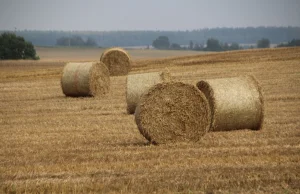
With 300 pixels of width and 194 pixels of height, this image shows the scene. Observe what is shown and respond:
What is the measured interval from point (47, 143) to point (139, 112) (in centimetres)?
192

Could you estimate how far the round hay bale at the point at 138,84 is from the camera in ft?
59.9

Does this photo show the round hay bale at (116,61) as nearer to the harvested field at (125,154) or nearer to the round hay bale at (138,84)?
the harvested field at (125,154)

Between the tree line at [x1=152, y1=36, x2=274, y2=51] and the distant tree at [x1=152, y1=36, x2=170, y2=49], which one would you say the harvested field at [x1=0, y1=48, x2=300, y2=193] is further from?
the distant tree at [x1=152, y1=36, x2=170, y2=49]

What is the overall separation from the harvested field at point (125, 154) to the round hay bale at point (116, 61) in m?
9.21

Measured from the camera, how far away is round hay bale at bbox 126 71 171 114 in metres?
18.2

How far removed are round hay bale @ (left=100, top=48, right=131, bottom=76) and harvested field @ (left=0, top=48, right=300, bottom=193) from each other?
9.21m

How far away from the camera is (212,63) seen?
120 ft

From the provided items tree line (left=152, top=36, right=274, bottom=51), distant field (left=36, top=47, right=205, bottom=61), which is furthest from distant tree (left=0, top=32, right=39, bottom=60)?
tree line (left=152, top=36, right=274, bottom=51)

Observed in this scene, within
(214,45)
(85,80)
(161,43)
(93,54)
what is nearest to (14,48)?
(93,54)

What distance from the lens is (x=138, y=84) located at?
1858cm

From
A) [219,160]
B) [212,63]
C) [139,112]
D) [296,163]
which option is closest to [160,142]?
[139,112]

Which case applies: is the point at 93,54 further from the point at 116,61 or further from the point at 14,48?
the point at 116,61

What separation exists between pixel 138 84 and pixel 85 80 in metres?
4.92

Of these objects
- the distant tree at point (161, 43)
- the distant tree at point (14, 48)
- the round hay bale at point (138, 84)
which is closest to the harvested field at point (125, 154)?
the round hay bale at point (138, 84)
